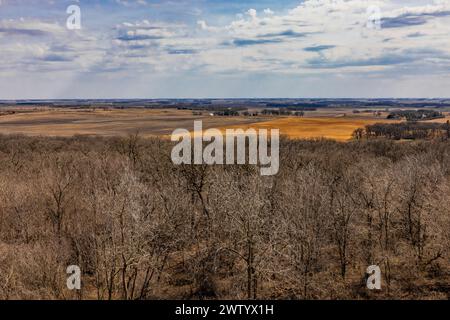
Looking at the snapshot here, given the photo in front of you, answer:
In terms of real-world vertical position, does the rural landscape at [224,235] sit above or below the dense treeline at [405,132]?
below

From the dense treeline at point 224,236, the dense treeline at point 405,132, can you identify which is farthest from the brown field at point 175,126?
the dense treeline at point 224,236

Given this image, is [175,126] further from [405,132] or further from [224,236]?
[224,236]

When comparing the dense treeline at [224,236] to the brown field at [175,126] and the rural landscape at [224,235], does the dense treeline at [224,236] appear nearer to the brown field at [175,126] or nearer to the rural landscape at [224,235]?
the rural landscape at [224,235]

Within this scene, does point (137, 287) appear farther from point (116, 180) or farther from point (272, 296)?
point (116, 180)

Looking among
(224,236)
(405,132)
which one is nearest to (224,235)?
(224,236)

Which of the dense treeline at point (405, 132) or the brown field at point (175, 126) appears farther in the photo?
the brown field at point (175, 126)

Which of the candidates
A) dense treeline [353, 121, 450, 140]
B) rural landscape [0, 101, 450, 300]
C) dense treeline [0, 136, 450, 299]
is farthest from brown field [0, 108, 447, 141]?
dense treeline [0, 136, 450, 299]
